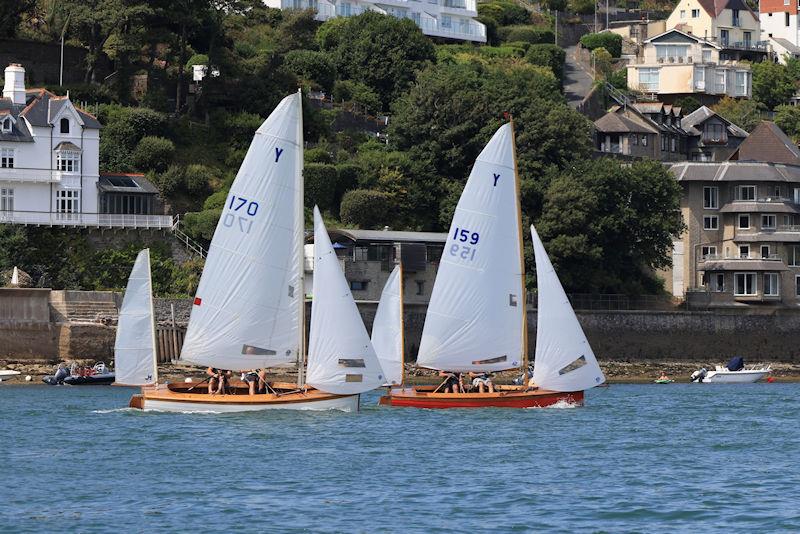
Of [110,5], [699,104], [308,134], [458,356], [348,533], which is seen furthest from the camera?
[699,104]

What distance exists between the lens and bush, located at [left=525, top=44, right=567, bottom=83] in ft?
443

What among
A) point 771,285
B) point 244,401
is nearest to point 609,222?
point 771,285

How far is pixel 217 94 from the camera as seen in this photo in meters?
98.6

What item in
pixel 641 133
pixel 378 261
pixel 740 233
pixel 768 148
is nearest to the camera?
pixel 378 261

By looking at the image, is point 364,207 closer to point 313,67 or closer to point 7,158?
point 7,158

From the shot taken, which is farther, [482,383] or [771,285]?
[771,285]

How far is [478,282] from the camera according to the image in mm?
58188

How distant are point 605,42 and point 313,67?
4564 cm

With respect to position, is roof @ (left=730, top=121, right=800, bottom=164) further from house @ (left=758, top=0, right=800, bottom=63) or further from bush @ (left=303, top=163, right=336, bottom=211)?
house @ (left=758, top=0, right=800, bottom=63)

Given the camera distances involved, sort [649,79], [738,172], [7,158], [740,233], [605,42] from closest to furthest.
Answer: [7,158] < [740,233] < [738,172] < [649,79] < [605,42]

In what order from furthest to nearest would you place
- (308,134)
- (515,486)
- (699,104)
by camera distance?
(699,104) < (308,134) < (515,486)

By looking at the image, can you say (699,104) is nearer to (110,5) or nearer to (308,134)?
(308,134)

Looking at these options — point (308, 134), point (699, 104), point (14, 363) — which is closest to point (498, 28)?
point (699, 104)

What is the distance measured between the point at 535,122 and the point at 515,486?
54584 mm
